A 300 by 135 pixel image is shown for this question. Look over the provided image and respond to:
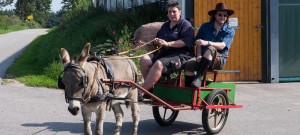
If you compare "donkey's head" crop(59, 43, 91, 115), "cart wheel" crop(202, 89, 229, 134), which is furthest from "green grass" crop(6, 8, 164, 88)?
"donkey's head" crop(59, 43, 91, 115)

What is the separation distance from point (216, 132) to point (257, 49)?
261 inches

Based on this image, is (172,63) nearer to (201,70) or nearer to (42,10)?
(201,70)

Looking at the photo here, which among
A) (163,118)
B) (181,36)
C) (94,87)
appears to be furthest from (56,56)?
(94,87)

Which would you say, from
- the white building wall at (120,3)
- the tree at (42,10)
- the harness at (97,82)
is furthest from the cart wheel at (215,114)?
the tree at (42,10)

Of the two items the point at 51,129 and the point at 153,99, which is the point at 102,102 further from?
the point at 51,129

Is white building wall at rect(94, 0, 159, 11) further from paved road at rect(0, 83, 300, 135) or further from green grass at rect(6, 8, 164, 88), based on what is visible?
paved road at rect(0, 83, 300, 135)

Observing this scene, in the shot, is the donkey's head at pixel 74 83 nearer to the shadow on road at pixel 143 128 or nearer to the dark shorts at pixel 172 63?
the dark shorts at pixel 172 63

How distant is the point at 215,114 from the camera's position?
804cm

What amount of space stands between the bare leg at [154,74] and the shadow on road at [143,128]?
1016 mm

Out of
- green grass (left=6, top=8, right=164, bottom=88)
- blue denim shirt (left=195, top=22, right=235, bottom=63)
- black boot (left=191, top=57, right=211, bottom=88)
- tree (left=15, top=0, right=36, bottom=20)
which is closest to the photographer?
black boot (left=191, top=57, right=211, bottom=88)

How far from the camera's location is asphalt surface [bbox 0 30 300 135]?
27.3ft

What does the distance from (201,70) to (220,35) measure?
70cm

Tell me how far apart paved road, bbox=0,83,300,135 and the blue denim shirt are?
136 cm

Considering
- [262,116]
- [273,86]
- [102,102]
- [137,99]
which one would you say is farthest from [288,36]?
[102,102]
